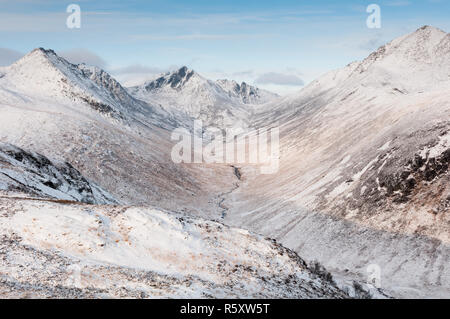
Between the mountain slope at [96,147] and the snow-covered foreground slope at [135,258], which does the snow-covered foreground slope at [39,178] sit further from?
the snow-covered foreground slope at [135,258]

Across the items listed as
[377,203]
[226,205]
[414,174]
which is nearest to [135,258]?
[377,203]

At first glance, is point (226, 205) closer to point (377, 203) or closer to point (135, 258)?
point (377, 203)

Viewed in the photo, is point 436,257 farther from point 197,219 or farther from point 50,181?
point 50,181

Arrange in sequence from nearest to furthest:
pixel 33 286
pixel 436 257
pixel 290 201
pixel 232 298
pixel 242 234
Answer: pixel 33 286
pixel 232 298
pixel 242 234
pixel 436 257
pixel 290 201

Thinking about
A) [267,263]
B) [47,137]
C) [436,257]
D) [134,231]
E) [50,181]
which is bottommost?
[436,257]

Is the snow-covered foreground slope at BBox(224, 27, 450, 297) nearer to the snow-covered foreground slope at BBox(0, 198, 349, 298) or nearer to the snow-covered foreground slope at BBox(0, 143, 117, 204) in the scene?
the snow-covered foreground slope at BBox(0, 198, 349, 298)
